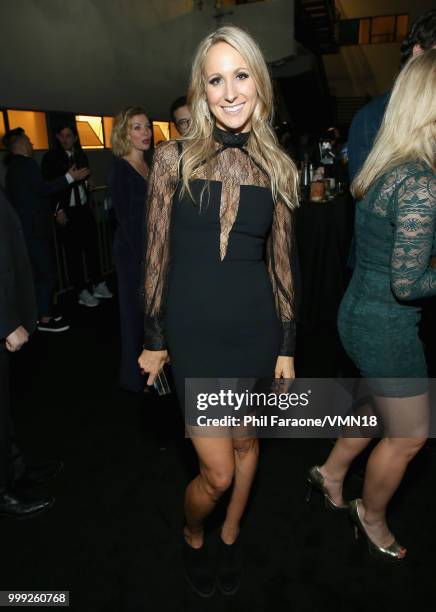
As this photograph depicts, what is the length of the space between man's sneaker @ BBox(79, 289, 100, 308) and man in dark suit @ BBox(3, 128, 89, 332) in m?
0.65

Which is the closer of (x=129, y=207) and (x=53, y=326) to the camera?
(x=129, y=207)

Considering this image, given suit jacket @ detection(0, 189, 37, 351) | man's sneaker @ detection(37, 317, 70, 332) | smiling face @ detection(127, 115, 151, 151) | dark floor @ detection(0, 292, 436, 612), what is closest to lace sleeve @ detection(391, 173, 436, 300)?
dark floor @ detection(0, 292, 436, 612)

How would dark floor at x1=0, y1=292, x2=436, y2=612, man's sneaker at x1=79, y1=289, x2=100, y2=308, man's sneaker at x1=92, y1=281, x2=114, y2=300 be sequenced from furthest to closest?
man's sneaker at x1=92, y1=281, x2=114, y2=300
man's sneaker at x1=79, y1=289, x2=100, y2=308
dark floor at x1=0, y1=292, x2=436, y2=612

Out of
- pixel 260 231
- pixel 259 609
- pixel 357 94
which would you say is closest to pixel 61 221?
pixel 260 231

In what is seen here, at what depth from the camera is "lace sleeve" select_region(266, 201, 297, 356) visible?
1.73 meters

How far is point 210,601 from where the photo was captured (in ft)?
5.98

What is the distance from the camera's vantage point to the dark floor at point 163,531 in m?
1.83

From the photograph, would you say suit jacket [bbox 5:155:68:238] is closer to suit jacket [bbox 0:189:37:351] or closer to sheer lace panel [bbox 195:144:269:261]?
suit jacket [bbox 0:189:37:351]

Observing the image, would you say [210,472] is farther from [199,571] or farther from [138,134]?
[138,134]

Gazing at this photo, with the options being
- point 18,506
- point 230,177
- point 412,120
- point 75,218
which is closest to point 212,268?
point 230,177

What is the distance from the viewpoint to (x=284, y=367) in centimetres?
177

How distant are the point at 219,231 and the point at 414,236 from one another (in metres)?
0.61

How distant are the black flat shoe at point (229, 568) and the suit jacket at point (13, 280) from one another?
126 centimetres

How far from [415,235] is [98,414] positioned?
92.7 inches
